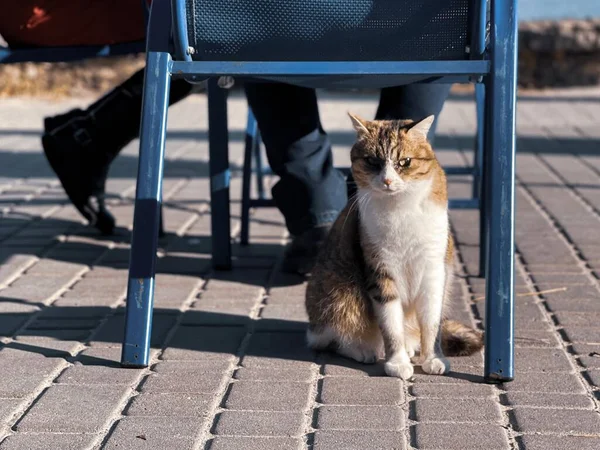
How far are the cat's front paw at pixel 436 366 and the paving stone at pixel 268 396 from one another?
1.13 ft

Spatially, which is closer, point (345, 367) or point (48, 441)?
point (48, 441)

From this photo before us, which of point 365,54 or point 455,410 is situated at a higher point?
point 365,54

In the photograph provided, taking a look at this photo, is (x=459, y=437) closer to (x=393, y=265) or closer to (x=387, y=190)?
(x=393, y=265)

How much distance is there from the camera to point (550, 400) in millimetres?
2492

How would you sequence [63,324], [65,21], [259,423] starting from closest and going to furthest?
[259,423] → [63,324] → [65,21]

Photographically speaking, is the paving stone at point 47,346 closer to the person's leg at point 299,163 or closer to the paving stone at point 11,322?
the paving stone at point 11,322

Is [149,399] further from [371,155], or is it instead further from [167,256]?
[167,256]

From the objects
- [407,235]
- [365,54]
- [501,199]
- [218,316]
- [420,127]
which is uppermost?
[365,54]

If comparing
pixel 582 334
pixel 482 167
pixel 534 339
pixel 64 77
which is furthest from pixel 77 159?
pixel 64 77

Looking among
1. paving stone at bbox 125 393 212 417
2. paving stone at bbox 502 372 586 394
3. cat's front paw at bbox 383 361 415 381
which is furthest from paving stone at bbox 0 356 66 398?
paving stone at bbox 502 372 586 394

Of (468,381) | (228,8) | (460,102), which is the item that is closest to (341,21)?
(228,8)

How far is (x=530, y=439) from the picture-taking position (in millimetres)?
2240

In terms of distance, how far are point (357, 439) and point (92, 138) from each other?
8.11 ft

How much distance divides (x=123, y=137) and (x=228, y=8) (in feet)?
5.89
